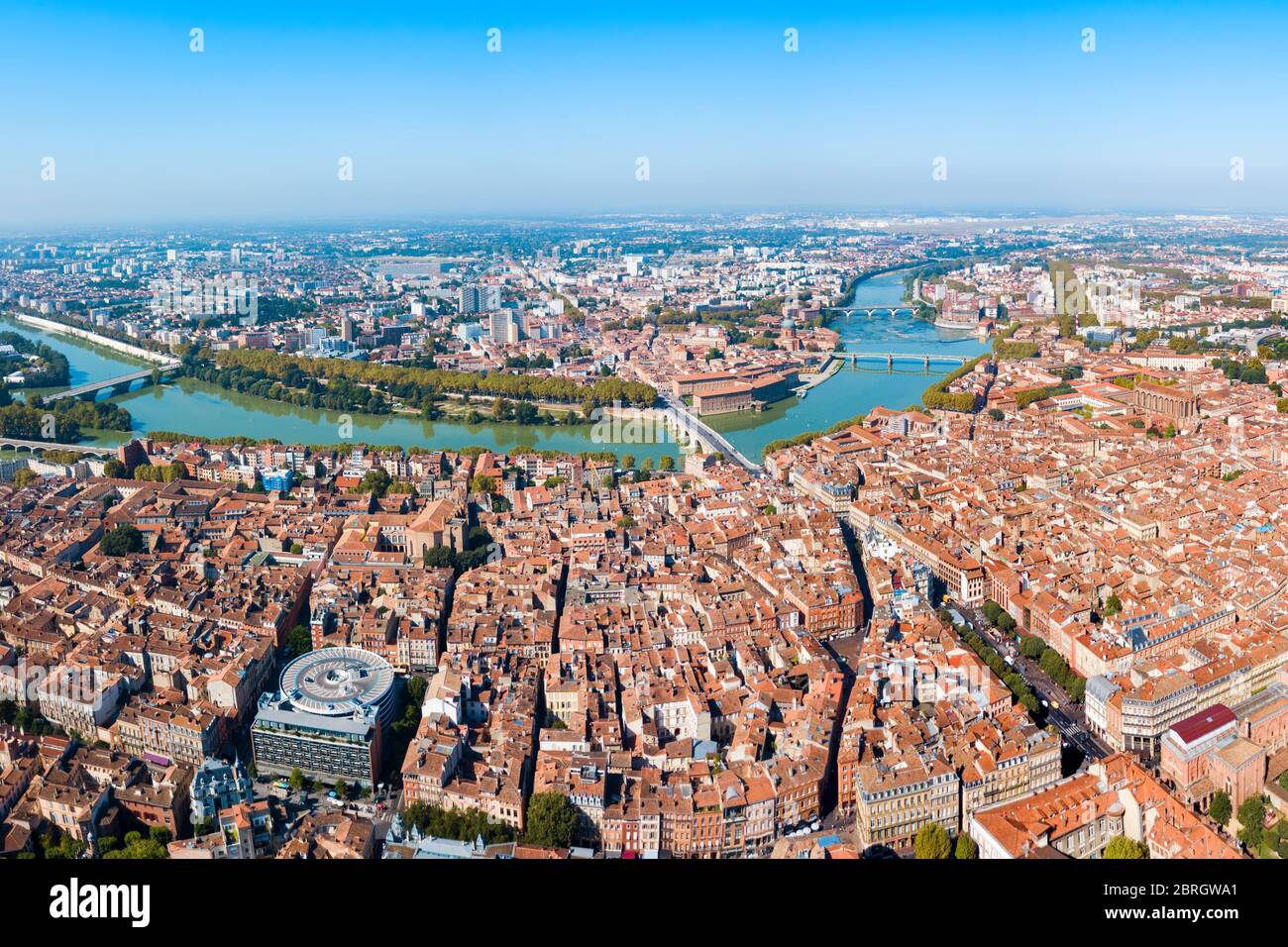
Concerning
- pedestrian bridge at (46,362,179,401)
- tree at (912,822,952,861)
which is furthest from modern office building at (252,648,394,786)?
pedestrian bridge at (46,362,179,401)

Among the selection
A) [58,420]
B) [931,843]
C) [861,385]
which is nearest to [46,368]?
A: [58,420]

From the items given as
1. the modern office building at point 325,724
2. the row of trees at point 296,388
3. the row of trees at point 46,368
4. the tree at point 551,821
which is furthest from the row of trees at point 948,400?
the row of trees at point 46,368

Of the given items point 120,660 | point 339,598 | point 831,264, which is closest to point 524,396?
point 339,598

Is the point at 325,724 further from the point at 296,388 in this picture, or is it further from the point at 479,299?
the point at 479,299

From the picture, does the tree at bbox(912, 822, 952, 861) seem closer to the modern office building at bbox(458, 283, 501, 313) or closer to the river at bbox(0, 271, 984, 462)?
the river at bbox(0, 271, 984, 462)

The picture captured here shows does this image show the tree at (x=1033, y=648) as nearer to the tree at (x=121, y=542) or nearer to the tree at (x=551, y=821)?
the tree at (x=551, y=821)
